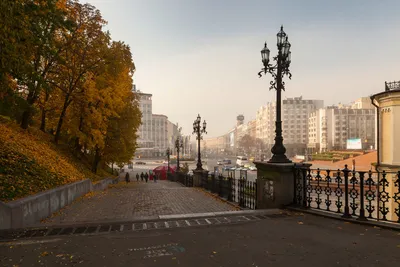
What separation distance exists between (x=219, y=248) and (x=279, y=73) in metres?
6.71

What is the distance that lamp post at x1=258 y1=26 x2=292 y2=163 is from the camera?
8.83 m

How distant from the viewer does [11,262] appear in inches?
160

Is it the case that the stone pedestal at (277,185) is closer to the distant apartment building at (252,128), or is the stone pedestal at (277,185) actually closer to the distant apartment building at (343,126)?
the distant apartment building at (343,126)

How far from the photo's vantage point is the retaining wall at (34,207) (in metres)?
6.45

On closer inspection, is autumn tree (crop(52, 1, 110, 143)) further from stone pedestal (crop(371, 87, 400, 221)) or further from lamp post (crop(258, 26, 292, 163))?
stone pedestal (crop(371, 87, 400, 221))

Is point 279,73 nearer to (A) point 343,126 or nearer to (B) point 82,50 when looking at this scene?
(B) point 82,50

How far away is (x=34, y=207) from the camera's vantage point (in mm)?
7805

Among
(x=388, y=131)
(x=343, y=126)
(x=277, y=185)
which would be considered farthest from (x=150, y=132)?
(x=277, y=185)

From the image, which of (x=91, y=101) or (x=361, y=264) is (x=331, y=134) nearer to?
(x=91, y=101)

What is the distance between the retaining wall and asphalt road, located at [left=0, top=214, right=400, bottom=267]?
1.81m

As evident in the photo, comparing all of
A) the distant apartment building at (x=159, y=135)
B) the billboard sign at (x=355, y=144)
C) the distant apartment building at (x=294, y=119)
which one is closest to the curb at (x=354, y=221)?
the billboard sign at (x=355, y=144)

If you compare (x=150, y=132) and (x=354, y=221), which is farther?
(x=150, y=132)

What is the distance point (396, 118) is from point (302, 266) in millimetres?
18864

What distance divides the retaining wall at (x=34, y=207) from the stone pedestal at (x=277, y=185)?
7125 mm
